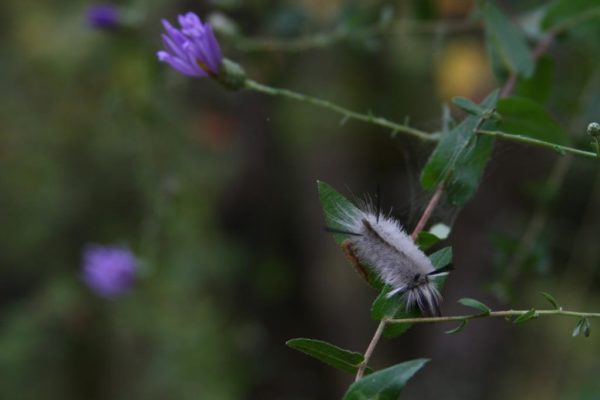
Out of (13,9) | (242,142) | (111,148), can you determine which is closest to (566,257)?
(242,142)

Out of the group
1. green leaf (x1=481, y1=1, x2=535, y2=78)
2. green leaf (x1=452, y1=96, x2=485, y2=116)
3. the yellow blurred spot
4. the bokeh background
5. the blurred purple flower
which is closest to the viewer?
green leaf (x1=452, y1=96, x2=485, y2=116)

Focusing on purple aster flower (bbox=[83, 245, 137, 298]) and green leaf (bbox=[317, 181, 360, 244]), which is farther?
purple aster flower (bbox=[83, 245, 137, 298])

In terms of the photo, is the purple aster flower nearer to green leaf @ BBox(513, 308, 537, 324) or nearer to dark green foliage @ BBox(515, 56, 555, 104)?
dark green foliage @ BBox(515, 56, 555, 104)

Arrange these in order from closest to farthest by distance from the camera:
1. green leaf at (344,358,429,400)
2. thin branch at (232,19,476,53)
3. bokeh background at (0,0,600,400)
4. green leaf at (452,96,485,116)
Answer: green leaf at (344,358,429,400) → green leaf at (452,96,485,116) → thin branch at (232,19,476,53) → bokeh background at (0,0,600,400)

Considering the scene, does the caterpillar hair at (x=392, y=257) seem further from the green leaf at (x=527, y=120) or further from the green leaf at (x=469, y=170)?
the green leaf at (x=527, y=120)

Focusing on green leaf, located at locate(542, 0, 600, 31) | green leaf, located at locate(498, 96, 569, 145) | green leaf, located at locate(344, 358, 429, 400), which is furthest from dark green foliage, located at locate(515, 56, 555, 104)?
green leaf, located at locate(344, 358, 429, 400)

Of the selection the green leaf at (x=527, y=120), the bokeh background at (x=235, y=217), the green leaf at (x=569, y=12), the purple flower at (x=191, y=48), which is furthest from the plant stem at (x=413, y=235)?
the bokeh background at (x=235, y=217)

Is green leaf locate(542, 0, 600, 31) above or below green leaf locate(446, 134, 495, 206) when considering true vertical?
above

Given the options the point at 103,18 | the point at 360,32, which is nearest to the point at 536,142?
the point at 360,32
